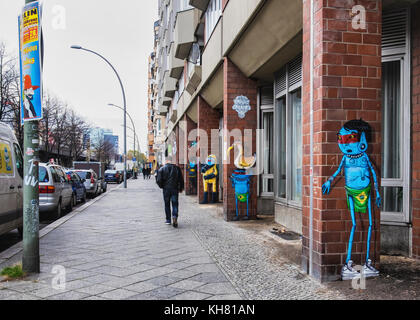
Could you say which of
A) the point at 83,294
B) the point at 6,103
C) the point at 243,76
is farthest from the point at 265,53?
the point at 6,103

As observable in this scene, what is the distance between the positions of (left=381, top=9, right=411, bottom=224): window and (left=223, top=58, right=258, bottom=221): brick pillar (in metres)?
4.62

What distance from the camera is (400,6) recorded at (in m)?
5.96

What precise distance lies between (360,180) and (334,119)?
2.70 ft

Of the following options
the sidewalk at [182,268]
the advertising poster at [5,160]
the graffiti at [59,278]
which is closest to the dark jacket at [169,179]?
the sidewalk at [182,268]

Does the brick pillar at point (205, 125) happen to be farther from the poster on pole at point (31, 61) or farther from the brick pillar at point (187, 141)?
the poster on pole at point (31, 61)

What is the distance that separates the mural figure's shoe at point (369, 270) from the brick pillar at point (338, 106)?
8cm

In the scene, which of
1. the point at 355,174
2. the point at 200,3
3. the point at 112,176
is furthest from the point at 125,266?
the point at 112,176

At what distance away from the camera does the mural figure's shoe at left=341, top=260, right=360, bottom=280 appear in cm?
471

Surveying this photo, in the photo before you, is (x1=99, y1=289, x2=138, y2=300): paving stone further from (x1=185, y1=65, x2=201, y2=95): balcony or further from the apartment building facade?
(x1=185, y1=65, x2=201, y2=95): balcony

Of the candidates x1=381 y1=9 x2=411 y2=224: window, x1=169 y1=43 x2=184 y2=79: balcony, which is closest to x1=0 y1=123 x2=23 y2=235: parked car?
x1=381 y1=9 x2=411 y2=224: window

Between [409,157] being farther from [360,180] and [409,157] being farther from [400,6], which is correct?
[400,6]

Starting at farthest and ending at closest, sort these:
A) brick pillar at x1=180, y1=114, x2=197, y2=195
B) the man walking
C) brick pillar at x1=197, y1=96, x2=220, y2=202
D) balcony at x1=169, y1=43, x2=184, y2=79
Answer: balcony at x1=169, y1=43, x2=184, y2=79 < brick pillar at x1=180, y1=114, x2=197, y2=195 < brick pillar at x1=197, y1=96, x2=220, y2=202 < the man walking

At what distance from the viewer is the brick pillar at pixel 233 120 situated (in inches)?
415

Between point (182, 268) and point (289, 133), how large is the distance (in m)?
4.79
